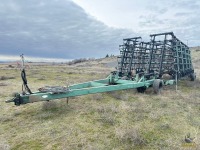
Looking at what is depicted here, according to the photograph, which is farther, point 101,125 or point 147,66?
point 147,66

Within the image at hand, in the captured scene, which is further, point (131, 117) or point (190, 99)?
A: point (190, 99)

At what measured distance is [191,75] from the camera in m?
18.0

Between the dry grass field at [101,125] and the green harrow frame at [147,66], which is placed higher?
the green harrow frame at [147,66]

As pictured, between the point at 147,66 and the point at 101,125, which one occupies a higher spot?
the point at 147,66

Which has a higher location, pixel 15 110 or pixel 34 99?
pixel 34 99

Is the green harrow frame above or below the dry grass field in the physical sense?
above

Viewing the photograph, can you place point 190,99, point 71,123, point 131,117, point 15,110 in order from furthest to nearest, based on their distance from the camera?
point 190,99 → point 15,110 → point 131,117 → point 71,123

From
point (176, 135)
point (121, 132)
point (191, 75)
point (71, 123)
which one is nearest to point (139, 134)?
point (121, 132)

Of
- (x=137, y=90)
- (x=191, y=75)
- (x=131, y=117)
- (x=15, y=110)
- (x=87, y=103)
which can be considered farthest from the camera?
(x=191, y=75)

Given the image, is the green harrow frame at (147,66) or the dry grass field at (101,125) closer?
the dry grass field at (101,125)

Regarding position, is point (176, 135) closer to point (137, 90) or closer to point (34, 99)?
point (34, 99)

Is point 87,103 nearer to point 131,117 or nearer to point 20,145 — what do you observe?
point 131,117

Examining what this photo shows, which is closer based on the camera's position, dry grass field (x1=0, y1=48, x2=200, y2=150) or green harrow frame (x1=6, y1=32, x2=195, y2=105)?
dry grass field (x1=0, y1=48, x2=200, y2=150)

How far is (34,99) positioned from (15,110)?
185 centimetres
